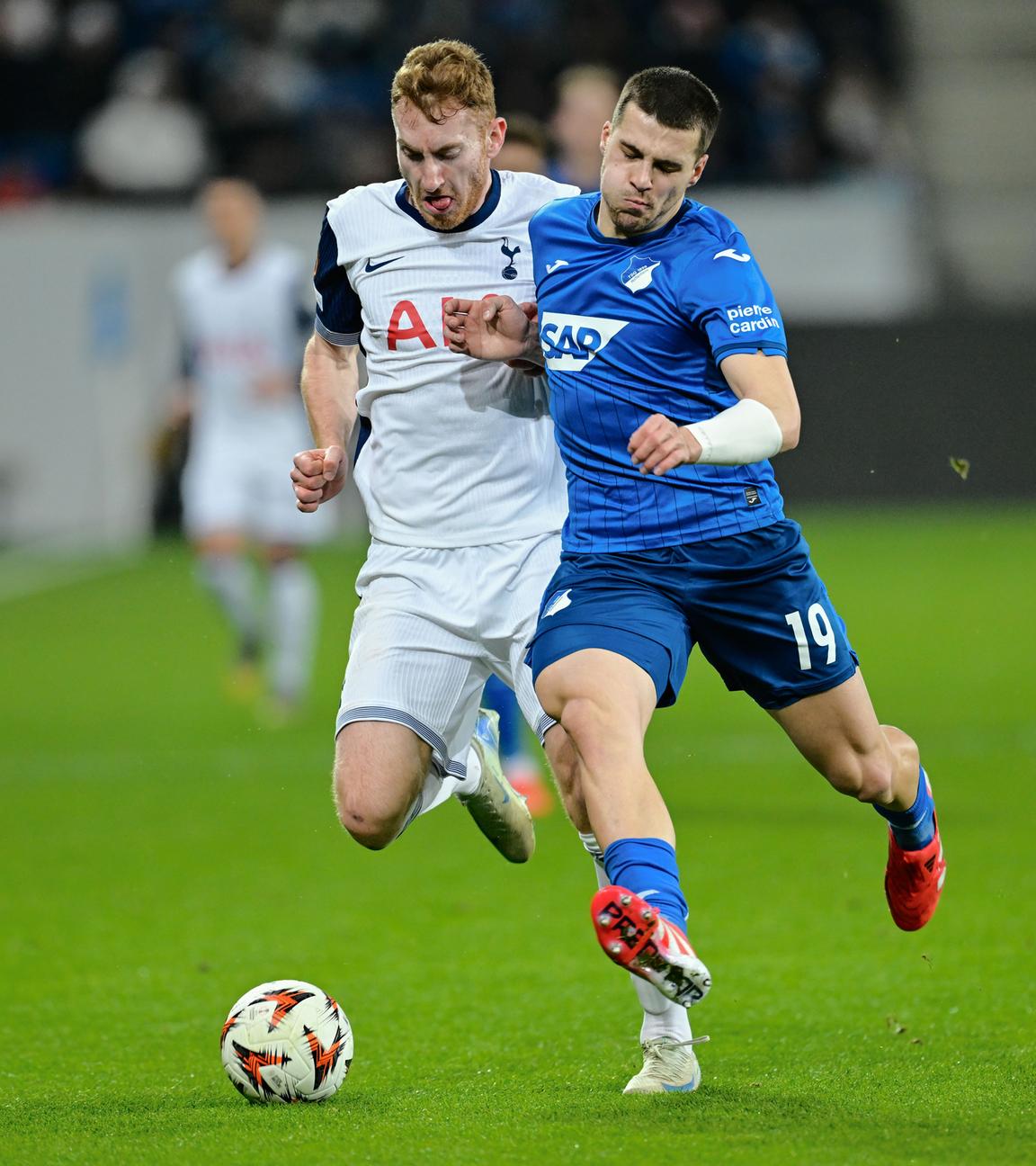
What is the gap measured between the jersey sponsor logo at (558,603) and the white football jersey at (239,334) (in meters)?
6.91

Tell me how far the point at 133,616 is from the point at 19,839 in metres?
7.92

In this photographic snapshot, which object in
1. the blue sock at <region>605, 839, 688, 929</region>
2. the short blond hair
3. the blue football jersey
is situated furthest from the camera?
the short blond hair

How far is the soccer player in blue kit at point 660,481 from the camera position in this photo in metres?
4.44

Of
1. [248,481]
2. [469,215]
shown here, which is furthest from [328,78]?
[469,215]

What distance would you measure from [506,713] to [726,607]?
328 cm

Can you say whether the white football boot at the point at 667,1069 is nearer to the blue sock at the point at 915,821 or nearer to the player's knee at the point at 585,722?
the player's knee at the point at 585,722

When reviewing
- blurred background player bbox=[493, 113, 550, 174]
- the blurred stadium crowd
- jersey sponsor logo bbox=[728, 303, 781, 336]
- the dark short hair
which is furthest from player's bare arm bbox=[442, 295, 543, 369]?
the blurred stadium crowd

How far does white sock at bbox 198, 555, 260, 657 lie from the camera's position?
1140 cm

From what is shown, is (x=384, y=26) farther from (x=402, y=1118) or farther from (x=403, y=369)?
(x=402, y=1118)

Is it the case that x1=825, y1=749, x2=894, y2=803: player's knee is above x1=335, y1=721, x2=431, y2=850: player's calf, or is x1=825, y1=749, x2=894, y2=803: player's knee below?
above

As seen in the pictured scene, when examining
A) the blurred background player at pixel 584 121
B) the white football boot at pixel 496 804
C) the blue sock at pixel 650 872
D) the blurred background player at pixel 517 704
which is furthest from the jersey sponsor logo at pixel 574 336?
the blurred background player at pixel 584 121

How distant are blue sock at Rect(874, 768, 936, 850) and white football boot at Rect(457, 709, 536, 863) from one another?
3.43 feet

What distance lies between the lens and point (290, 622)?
1134 cm

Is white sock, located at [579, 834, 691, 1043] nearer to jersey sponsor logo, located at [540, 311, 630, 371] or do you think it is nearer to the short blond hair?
jersey sponsor logo, located at [540, 311, 630, 371]
